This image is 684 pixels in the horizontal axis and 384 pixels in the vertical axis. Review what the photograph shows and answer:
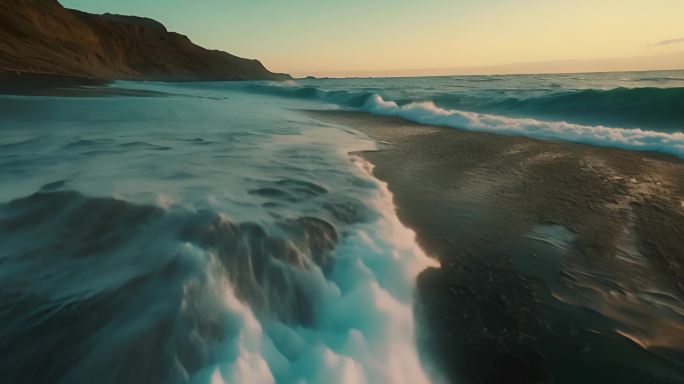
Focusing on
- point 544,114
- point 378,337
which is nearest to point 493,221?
point 378,337

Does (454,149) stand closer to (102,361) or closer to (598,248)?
(598,248)

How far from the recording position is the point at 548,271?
8.89 ft

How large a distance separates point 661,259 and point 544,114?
1099 cm

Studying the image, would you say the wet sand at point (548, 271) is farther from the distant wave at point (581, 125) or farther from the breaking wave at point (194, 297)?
the distant wave at point (581, 125)

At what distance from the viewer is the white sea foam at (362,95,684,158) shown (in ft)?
23.5

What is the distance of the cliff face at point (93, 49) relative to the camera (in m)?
25.6

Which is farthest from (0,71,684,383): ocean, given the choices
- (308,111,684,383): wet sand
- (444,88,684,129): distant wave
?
(444,88,684,129): distant wave

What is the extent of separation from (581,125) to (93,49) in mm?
50582

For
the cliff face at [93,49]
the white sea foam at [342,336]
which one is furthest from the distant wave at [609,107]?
the cliff face at [93,49]

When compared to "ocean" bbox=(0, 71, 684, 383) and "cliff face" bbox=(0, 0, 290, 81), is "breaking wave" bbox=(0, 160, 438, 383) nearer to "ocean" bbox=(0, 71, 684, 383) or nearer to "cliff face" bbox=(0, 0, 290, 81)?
"ocean" bbox=(0, 71, 684, 383)

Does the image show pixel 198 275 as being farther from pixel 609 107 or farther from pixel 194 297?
pixel 609 107

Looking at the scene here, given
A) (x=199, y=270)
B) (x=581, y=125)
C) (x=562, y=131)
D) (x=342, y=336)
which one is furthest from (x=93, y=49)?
(x=342, y=336)

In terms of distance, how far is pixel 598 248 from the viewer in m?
3.07

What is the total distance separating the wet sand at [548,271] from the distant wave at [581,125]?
7.45 feet
